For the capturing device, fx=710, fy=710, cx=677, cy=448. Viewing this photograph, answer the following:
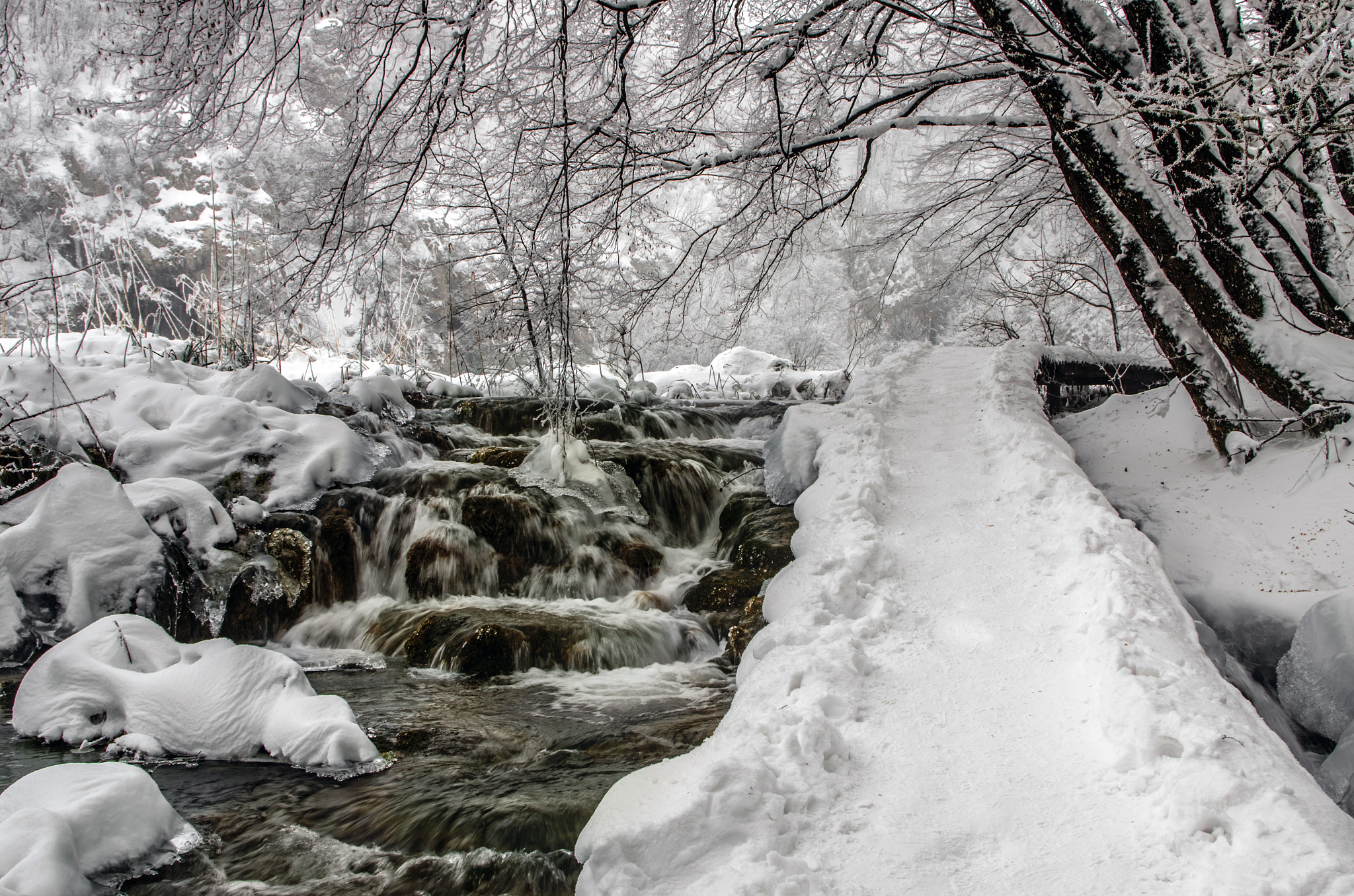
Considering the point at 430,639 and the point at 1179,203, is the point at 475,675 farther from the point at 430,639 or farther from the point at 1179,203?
the point at 1179,203

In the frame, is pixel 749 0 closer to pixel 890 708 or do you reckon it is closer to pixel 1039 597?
pixel 1039 597

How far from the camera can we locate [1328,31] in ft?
9.27

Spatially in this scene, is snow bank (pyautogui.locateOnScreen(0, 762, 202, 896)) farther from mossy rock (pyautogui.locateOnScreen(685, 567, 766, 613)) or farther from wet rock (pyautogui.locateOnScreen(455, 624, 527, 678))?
mossy rock (pyautogui.locateOnScreen(685, 567, 766, 613))

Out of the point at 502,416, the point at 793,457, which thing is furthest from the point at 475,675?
the point at 502,416

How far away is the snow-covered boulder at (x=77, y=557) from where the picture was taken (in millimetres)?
4141

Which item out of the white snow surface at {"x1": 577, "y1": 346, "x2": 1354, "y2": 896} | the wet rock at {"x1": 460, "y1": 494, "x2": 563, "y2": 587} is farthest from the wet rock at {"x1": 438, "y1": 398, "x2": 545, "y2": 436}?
the white snow surface at {"x1": 577, "y1": 346, "x2": 1354, "y2": 896}

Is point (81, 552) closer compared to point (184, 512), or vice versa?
point (81, 552)

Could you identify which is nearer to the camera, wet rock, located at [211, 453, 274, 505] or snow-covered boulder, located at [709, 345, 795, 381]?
wet rock, located at [211, 453, 274, 505]

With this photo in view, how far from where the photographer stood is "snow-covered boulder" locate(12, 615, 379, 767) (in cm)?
308

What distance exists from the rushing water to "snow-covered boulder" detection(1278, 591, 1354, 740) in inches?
98.7

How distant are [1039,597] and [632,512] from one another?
3.74 metres

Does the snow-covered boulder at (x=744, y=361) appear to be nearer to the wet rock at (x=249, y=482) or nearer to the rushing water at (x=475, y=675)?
the rushing water at (x=475, y=675)

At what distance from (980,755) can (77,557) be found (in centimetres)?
500

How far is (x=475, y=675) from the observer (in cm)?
421
